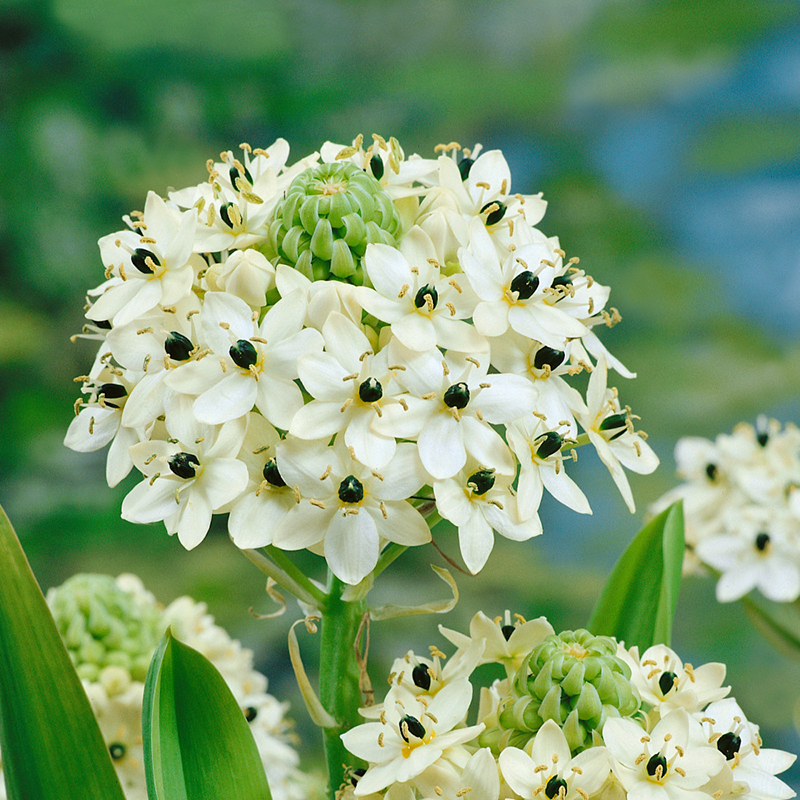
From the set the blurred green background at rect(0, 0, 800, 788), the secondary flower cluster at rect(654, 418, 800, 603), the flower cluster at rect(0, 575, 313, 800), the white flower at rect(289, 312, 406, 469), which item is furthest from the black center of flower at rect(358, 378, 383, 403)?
the blurred green background at rect(0, 0, 800, 788)

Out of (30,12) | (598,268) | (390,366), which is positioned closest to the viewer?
(390,366)

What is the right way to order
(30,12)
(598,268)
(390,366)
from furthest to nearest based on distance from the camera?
1. (598,268)
2. (30,12)
3. (390,366)

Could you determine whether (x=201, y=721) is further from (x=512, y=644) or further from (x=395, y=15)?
(x=395, y=15)

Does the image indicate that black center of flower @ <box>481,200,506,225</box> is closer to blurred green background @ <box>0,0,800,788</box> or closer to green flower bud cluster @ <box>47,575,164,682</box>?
green flower bud cluster @ <box>47,575,164,682</box>

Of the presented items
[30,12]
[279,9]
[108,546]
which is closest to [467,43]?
[279,9]

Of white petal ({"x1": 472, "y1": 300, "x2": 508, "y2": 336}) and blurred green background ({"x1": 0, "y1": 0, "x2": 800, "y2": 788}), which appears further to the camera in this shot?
blurred green background ({"x1": 0, "y1": 0, "x2": 800, "y2": 788})

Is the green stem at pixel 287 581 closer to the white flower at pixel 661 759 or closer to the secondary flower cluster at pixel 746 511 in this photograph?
the white flower at pixel 661 759

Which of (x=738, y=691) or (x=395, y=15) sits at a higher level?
(x=395, y=15)
